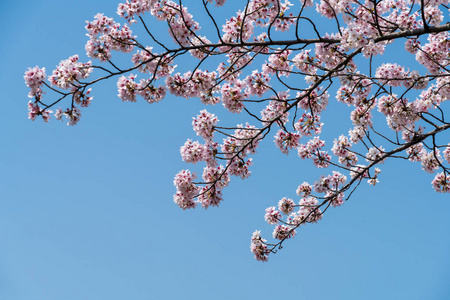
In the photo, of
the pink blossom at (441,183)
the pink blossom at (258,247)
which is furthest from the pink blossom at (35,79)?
the pink blossom at (441,183)

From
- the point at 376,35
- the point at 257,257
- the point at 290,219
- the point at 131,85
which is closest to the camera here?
the point at 376,35

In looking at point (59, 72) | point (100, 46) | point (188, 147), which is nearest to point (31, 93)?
point (59, 72)

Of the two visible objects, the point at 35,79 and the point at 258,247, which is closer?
the point at 35,79

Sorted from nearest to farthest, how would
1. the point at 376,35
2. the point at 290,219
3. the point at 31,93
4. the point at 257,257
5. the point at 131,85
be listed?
1. the point at 376,35
2. the point at 31,93
3. the point at 131,85
4. the point at 257,257
5. the point at 290,219

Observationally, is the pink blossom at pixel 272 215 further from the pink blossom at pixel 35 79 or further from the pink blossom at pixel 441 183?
the pink blossom at pixel 35 79

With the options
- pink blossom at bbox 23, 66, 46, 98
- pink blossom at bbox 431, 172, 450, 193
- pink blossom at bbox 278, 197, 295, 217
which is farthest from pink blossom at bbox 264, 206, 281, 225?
pink blossom at bbox 23, 66, 46, 98

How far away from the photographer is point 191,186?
→ 766 cm

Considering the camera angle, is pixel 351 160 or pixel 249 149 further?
pixel 351 160

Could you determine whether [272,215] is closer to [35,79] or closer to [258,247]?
[258,247]

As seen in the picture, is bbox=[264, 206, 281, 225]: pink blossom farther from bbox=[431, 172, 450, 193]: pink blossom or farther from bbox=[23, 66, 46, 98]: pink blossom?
bbox=[23, 66, 46, 98]: pink blossom

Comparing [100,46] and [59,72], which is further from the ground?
[100,46]

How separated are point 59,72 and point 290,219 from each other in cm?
627

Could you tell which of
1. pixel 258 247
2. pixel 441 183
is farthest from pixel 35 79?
pixel 441 183

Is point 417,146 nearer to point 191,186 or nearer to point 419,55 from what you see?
point 419,55
